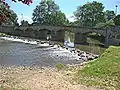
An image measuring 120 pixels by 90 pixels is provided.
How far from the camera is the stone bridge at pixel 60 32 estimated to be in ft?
254

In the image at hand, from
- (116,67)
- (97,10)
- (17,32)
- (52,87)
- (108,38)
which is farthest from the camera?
(97,10)

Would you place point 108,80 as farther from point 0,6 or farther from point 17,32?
point 17,32

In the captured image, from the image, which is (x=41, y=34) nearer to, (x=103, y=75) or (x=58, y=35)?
(x=58, y=35)

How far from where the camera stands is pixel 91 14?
4739 inches

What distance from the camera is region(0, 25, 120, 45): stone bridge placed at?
7744 centimetres

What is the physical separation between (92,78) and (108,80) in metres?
0.90

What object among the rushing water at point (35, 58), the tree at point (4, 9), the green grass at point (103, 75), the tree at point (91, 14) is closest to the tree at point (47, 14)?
the tree at point (91, 14)

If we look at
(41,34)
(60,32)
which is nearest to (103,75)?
(60,32)

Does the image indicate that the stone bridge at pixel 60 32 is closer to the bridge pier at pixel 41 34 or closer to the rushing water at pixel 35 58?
the bridge pier at pixel 41 34

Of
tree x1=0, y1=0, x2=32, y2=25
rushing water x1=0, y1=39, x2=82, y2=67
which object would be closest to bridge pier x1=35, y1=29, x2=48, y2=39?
rushing water x1=0, y1=39, x2=82, y2=67

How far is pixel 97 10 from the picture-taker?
119000 mm

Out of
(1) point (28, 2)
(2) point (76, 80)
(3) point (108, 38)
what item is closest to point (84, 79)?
(2) point (76, 80)

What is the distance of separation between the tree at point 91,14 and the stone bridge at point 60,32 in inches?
907

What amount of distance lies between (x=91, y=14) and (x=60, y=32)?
3072cm
